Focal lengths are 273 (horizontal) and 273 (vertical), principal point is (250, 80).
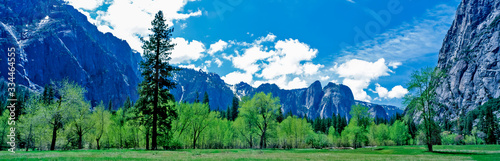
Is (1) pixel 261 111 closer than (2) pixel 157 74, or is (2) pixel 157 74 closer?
(2) pixel 157 74

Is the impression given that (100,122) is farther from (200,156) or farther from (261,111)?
(200,156)

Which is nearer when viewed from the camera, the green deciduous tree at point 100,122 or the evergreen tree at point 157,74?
the evergreen tree at point 157,74

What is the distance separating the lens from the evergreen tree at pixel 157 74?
33.1m

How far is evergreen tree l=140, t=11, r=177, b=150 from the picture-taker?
33062 millimetres

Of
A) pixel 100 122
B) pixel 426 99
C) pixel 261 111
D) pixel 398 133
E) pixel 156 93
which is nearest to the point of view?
pixel 156 93

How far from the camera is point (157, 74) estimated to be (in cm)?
3366

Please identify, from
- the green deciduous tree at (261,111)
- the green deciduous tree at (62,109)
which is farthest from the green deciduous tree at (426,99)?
the green deciduous tree at (62,109)

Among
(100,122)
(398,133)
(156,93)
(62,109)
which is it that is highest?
(156,93)

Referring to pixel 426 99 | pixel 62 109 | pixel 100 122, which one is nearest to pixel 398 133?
pixel 426 99

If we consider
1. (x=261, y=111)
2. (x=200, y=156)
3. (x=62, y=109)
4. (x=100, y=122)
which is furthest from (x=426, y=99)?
(x=100, y=122)

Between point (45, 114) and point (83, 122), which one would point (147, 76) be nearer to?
point (45, 114)

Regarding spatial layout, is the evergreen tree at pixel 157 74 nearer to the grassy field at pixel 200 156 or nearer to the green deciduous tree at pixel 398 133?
the grassy field at pixel 200 156

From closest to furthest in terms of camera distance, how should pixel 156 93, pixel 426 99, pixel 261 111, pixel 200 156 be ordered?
pixel 200 156
pixel 156 93
pixel 426 99
pixel 261 111

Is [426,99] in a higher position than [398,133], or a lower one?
higher
